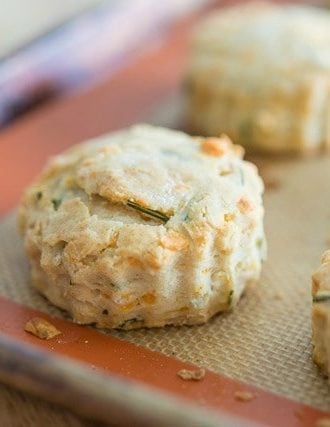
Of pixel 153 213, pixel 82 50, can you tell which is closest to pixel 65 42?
pixel 82 50

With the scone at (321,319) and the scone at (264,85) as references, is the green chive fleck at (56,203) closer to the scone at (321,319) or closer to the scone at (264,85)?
the scone at (321,319)

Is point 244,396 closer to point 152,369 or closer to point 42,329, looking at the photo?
point 152,369

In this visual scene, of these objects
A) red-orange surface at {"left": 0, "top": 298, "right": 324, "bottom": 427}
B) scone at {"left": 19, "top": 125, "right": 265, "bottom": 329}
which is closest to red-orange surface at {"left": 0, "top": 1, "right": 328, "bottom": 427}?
red-orange surface at {"left": 0, "top": 298, "right": 324, "bottom": 427}

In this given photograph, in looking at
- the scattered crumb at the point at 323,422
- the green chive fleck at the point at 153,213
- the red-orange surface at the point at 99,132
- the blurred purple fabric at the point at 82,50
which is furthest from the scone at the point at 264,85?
the scattered crumb at the point at 323,422

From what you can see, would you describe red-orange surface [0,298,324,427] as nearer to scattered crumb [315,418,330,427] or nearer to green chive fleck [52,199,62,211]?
scattered crumb [315,418,330,427]

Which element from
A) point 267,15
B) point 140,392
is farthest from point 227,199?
point 267,15

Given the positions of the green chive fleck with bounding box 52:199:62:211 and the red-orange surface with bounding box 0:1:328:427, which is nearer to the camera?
the red-orange surface with bounding box 0:1:328:427

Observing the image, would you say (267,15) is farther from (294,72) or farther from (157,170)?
(157,170)
